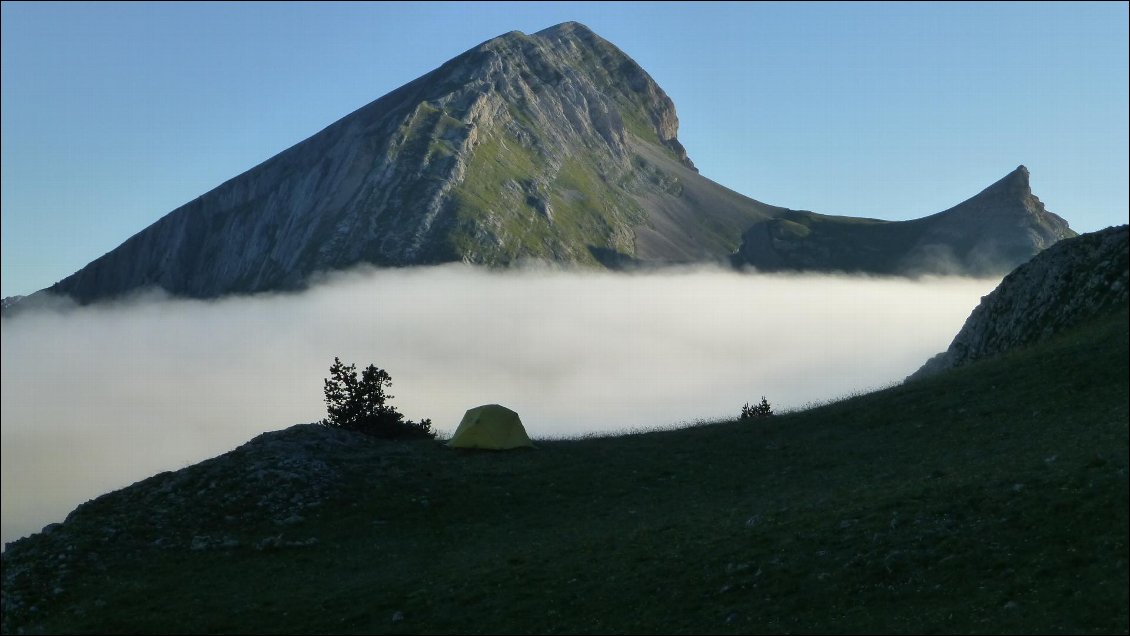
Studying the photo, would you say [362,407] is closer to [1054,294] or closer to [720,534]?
[720,534]

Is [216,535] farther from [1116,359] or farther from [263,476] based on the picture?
[1116,359]

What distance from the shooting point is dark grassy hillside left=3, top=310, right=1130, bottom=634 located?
2859 cm

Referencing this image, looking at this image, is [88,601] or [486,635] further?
[88,601]

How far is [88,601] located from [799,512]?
25036 mm

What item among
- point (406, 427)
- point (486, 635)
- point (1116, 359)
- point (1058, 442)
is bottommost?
point (486, 635)

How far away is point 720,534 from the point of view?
35.8 metres

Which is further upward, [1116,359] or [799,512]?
[1116,359]

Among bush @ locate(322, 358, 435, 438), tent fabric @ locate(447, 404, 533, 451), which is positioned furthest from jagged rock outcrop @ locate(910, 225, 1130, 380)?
bush @ locate(322, 358, 435, 438)

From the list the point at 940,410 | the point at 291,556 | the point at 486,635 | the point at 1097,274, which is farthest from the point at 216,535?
the point at 1097,274

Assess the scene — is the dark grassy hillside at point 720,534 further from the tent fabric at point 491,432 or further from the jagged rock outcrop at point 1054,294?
the jagged rock outcrop at point 1054,294

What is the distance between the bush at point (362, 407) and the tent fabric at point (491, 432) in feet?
17.9

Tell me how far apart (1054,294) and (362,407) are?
127 ft

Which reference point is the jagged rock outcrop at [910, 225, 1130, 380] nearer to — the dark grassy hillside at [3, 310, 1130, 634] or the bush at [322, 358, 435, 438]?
the dark grassy hillside at [3, 310, 1130, 634]

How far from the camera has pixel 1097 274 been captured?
2048 inches
